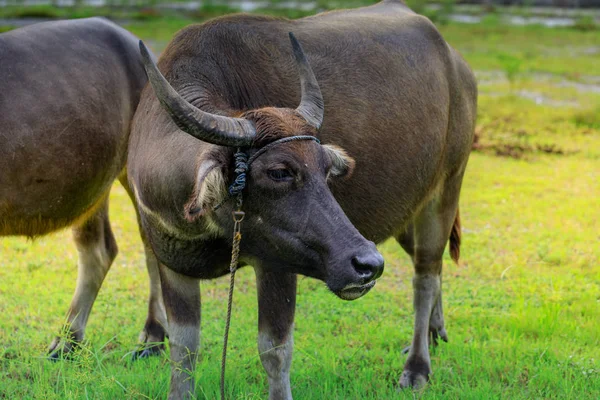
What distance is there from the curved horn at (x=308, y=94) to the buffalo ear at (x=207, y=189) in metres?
0.54

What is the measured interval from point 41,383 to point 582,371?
3.08m

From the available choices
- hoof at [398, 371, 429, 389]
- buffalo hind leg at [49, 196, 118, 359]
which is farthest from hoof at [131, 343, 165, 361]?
hoof at [398, 371, 429, 389]

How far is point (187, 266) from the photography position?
4035 millimetres

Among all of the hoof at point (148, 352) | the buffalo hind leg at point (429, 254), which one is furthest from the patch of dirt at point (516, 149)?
the hoof at point (148, 352)

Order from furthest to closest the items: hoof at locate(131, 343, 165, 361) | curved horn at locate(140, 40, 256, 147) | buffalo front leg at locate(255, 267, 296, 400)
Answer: hoof at locate(131, 343, 165, 361), buffalo front leg at locate(255, 267, 296, 400), curved horn at locate(140, 40, 256, 147)

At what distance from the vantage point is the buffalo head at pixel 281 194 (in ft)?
11.2

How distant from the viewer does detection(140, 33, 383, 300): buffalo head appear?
3416 mm

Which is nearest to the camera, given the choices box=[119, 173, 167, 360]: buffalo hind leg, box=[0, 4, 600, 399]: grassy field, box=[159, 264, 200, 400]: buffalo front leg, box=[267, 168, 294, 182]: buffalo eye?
box=[267, 168, 294, 182]: buffalo eye

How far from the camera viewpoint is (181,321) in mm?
4270

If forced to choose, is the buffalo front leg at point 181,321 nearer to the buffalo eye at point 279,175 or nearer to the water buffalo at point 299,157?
the water buffalo at point 299,157

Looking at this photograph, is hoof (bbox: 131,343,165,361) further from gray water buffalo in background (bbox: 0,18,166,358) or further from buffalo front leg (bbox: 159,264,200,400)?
buffalo front leg (bbox: 159,264,200,400)

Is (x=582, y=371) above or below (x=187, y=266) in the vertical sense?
below

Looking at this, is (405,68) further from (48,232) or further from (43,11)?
(43,11)

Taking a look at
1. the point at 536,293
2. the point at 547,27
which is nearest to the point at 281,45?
the point at 536,293
